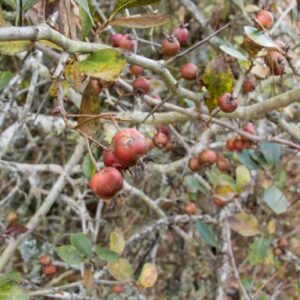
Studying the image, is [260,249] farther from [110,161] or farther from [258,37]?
[110,161]

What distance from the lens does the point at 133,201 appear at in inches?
87.4

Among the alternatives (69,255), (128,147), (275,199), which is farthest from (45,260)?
(128,147)

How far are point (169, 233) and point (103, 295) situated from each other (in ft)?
1.74

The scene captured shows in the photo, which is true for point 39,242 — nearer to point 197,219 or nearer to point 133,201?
point 133,201

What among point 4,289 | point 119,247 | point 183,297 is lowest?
point 183,297

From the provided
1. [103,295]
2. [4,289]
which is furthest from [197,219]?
[4,289]

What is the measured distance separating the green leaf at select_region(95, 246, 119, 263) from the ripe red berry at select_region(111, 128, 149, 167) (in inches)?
27.3

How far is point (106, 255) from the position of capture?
1.35 m

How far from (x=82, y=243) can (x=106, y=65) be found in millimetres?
650

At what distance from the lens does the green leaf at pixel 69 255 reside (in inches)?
51.8

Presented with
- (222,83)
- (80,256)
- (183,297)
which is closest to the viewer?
(222,83)

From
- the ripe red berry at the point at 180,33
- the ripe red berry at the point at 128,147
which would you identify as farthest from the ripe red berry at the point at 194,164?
the ripe red berry at the point at 128,147

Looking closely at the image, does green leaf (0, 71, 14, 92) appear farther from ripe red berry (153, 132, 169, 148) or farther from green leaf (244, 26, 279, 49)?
green leaf (244, 26, 279, 49)

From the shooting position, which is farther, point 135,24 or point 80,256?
point 80,256
